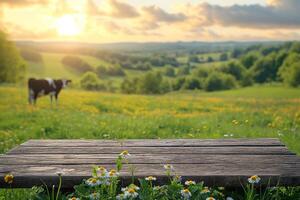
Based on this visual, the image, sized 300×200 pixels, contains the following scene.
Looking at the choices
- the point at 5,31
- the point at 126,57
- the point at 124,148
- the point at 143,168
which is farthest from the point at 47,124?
the point at 126,57

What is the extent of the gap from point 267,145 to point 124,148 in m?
1.55

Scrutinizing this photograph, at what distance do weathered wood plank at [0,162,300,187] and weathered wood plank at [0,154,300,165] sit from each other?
15cm

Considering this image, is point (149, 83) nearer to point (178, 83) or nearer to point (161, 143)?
point (178, 83)

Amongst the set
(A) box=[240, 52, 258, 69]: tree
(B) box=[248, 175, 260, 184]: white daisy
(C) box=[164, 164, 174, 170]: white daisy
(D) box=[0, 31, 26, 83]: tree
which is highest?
(C) box=[164, 164, 174, 170]: white daisy

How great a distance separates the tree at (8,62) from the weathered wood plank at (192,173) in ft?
143

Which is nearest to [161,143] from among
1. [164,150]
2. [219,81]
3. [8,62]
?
[164,150]

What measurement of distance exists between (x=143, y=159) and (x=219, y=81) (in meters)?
85.7

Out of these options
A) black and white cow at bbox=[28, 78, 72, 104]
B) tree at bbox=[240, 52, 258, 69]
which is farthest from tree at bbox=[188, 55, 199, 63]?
black and white cow at bbox=[28, 78, 72, 104]

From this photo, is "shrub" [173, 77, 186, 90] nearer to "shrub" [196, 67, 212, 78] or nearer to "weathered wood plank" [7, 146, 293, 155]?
"shrub" [196, 67, 212, 78]

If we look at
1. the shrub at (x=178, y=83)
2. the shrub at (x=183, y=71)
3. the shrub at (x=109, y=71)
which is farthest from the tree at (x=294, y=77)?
the shrub at (x=109, y=71)

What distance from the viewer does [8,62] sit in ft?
151

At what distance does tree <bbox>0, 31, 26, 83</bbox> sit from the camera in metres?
45.4

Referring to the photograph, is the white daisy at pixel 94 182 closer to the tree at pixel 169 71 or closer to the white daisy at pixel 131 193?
the white daisy at pixel 131 193

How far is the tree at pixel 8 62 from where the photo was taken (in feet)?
149
